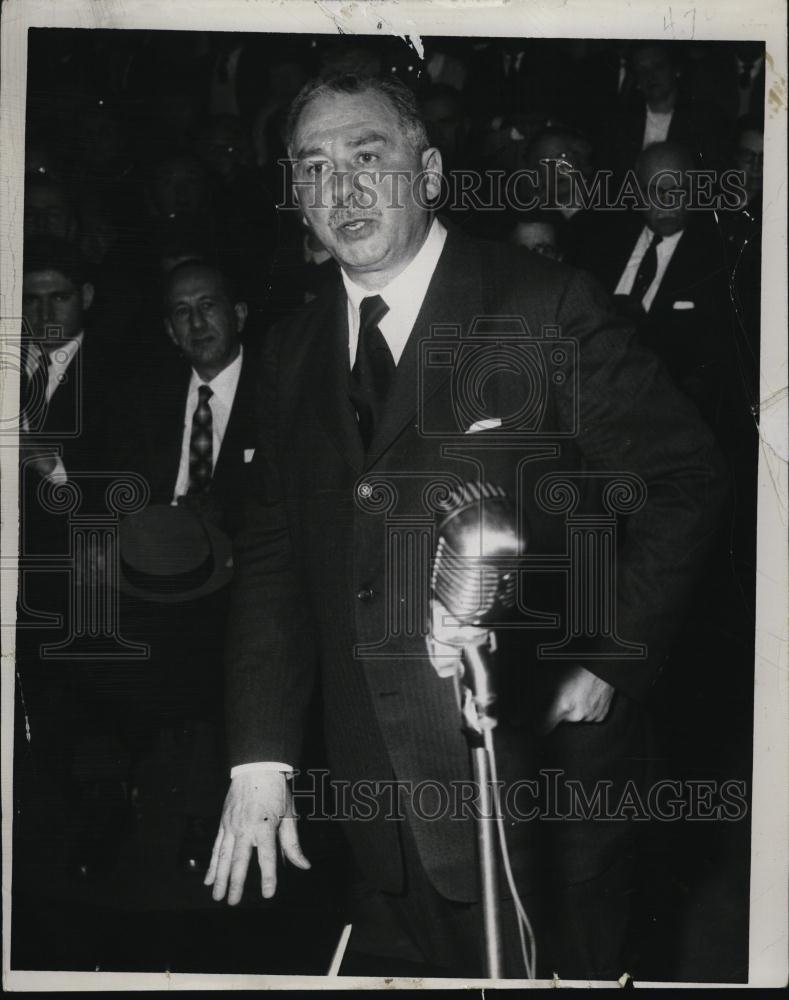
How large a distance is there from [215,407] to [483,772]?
2.59 ft

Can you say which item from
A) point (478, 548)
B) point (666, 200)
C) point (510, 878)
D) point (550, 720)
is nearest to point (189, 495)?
point (478, 548)

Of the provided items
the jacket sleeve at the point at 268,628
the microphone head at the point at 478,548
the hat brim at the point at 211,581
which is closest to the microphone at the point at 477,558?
the microphone head at the point at 478,548

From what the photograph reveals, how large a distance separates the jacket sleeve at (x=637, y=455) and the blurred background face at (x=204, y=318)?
0.58 m

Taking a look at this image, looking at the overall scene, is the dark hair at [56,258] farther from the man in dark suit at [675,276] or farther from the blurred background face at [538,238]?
the man in dark suit at [675,276]

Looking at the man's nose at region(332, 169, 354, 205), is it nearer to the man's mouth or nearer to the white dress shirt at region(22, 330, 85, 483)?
the man's mouth

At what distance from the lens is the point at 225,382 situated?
1812 millimetres

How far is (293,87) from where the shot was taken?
5.86ft

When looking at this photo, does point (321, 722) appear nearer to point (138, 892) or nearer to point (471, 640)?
point (471, 640)

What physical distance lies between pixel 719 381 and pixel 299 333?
2.44ft

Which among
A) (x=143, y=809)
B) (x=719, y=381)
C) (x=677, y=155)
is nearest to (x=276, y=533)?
(x=143, y=809)

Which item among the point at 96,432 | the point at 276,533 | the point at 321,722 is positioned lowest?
the point at 321,722

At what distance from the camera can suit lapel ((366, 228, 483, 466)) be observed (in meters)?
1.76

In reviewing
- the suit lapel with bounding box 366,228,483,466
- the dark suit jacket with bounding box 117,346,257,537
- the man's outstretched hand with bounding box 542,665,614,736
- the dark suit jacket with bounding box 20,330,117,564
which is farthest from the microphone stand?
the dark suit jacket with bounding box 20,330,117,564

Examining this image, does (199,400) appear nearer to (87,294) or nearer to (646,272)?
(87,294)
